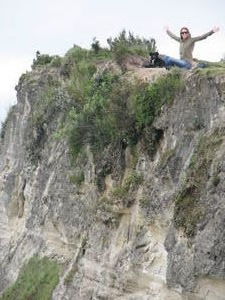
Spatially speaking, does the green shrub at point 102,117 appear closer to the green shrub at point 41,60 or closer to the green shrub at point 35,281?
the green shrub at point 35,281

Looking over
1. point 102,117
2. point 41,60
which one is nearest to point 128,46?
point 102,117

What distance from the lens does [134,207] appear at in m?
20.4

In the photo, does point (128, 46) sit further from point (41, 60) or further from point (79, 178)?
point (41, 60)

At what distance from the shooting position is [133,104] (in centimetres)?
2134

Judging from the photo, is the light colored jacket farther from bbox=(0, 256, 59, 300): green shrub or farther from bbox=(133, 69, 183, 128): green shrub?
bbox=(0, 256, 59, 300): green shrub

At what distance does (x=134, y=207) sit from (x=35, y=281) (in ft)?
28.5

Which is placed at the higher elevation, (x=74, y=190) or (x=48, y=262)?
(x=74, y=190)

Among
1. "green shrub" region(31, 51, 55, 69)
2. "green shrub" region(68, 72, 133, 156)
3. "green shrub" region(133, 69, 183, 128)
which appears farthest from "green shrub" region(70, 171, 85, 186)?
"green shrub" region(31, 51, 55, 69)

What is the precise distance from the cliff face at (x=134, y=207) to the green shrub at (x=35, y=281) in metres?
0.42

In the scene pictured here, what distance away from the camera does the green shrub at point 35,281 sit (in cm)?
2602

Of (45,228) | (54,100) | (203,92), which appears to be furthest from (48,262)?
(203,92)

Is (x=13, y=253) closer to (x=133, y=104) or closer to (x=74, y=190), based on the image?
(x=74, y=190)

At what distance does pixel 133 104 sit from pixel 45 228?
9.97m

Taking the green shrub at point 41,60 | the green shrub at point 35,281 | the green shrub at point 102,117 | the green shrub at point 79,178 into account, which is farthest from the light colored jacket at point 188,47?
the green shrub at point 41,60
